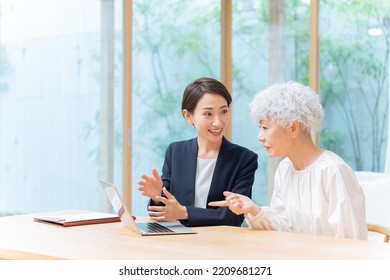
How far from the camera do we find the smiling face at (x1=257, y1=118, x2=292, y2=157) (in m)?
2.30

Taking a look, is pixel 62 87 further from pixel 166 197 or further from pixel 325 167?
pixel 325 167

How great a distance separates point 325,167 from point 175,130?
286 cm

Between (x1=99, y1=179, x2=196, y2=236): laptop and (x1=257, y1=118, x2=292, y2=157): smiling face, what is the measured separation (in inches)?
17.3

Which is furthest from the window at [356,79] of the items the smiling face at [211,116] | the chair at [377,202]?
the smiling face at [211,116]

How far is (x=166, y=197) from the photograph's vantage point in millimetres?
2594

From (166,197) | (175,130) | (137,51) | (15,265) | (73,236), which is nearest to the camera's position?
(15,265)

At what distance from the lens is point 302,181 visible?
2.32 meters

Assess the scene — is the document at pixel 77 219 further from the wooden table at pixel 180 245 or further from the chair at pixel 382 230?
the chair at pixel 382 230

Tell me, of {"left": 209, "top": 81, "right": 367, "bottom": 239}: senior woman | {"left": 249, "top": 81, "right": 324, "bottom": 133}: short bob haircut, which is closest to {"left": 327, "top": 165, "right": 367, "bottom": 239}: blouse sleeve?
{"left": 209, "top": 81, "right": 367, "bottom": 239}: senior woman

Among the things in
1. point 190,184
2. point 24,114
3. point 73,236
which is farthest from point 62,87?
point 73,236

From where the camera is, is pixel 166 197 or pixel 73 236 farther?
pixel 166 197

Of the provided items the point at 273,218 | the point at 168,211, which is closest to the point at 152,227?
the point at 168,211

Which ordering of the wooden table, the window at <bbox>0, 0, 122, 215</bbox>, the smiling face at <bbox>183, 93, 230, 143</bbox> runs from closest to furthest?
the wooden table → the smiling face at <bbox>183, 93, 230, 143</bbox> → the window at <bbox>0, 0, 122, 215</bbox>

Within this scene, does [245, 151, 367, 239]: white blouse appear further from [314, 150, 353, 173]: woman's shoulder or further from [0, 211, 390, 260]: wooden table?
[0, 211, 390, 260]: wooden table
